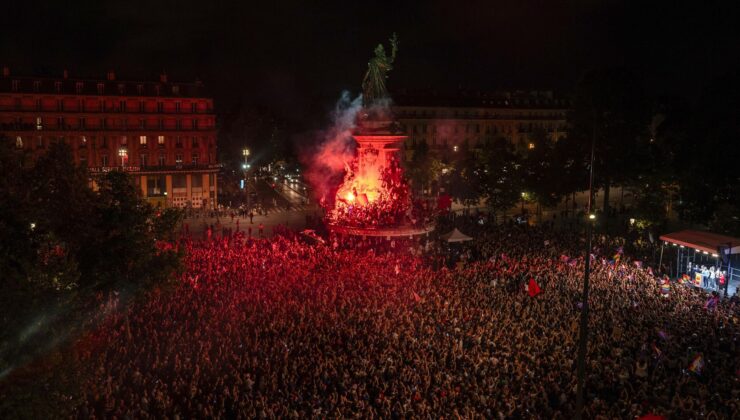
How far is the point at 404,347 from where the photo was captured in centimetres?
1731

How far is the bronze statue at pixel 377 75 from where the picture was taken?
40.6 metres

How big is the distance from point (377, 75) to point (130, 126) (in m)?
30.0

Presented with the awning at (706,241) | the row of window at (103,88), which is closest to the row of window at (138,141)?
the row of window at (103,88)

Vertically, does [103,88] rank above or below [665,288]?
above

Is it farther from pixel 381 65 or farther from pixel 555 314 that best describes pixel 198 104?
pixel 555 314

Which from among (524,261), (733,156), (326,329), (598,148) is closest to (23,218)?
(326,329)

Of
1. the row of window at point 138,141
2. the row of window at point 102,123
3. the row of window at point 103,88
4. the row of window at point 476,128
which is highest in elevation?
the row of window at point 103,88

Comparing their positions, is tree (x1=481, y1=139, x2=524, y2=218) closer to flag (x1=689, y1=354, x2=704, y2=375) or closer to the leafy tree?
the leafy tree

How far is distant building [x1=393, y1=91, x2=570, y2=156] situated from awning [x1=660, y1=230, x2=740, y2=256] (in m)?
43.5

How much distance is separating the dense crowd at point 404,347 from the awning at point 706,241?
358 centimetres

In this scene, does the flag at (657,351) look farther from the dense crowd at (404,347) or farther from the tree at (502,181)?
the tree at (502,181)

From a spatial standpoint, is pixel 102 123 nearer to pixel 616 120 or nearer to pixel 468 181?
pixel 468 181

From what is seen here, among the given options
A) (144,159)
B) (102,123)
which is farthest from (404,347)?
(102,123)

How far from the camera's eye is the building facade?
2185 inches
